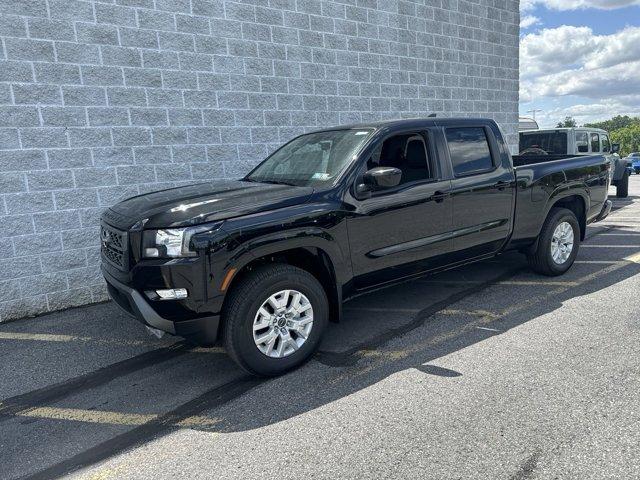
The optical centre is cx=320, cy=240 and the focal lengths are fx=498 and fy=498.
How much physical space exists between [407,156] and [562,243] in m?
2.63

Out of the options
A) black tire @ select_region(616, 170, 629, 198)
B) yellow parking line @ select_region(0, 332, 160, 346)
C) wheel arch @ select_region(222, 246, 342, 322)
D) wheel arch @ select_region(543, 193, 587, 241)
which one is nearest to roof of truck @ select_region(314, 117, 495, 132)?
wheel arch @ select_region(222, 246, 342, 322)

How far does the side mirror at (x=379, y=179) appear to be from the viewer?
393 centimetres

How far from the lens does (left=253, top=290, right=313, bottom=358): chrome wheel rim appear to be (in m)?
3.61

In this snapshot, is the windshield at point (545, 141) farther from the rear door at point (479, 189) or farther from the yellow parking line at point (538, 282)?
the rear door at point (479, 189)

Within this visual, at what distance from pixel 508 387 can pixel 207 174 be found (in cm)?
465

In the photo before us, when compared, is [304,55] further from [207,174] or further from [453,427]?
[453,427]

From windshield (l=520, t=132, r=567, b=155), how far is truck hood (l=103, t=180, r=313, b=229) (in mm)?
9743

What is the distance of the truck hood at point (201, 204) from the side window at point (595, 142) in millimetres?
10928

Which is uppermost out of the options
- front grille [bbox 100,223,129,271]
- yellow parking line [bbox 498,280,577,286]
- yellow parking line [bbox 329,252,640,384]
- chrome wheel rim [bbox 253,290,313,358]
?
front grille [bbox 100,223,129,271]

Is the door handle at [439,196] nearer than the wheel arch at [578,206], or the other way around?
the door handle at [439,196]

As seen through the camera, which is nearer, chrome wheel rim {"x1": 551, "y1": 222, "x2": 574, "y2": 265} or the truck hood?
the truck hood

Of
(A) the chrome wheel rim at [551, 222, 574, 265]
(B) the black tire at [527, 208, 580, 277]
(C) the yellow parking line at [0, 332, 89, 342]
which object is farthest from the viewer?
(A) the chrome wheel rim at [551, 222, 574, 265]

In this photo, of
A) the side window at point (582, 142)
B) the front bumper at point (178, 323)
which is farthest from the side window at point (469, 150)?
the side window at point (582, 142)

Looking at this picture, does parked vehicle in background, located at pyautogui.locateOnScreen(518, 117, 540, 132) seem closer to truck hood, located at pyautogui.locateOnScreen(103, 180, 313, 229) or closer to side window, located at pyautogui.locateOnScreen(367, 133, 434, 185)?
side window, located at pyautogui.locateOnScreen(367, 133, 434, 185)
